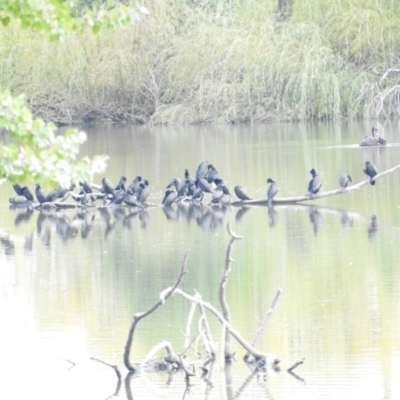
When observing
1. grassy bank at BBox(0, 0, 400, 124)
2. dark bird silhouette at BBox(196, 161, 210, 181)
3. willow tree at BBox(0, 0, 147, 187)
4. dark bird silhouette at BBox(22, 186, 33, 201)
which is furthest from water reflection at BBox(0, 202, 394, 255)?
grassy bank at BBox(0, 0, 400, 124)

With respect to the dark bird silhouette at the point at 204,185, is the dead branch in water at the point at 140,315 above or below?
below

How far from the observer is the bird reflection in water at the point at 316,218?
16.0 metres

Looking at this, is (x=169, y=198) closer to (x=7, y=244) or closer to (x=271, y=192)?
(x=271, y=192)

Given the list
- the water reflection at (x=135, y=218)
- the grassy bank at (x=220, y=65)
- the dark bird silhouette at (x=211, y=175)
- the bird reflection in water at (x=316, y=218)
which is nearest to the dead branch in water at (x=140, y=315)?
the water reflection at (x=135, y=218)

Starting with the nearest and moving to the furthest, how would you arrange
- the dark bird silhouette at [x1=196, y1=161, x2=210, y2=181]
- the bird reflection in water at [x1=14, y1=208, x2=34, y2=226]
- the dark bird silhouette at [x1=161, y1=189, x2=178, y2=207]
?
the bird reflection in water at [x1=14, y1=208, x2=34, y2=226] < the dark bird silhouette at [x1=161, y1=189, x2=178, y2=207] < the dark bird silhouette at [x1=196, y1=161, x2=210, y2=181]

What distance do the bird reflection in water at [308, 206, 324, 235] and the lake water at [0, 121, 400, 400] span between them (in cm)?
3

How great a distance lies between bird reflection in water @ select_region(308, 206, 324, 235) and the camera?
16.0 m

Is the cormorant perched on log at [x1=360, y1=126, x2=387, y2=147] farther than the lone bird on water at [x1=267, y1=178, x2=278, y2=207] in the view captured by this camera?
Yes

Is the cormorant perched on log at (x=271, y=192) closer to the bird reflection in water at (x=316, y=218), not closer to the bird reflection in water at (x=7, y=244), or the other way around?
the bird reflection in water at (x=316, y=218)

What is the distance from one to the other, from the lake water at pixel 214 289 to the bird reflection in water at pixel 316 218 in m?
0.03

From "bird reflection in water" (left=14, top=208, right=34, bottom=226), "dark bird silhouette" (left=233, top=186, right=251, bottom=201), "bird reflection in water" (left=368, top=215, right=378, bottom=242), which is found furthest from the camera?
"dark bird silhouette" (left=233, top=186, right=251, bottom=201)

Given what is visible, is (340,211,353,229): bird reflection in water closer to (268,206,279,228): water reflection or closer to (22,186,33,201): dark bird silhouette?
(268,206,279,228): water reflection

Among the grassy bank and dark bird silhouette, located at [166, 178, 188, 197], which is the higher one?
the grassy bank

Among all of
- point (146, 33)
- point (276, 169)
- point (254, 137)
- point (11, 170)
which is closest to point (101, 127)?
point (146, 33)
